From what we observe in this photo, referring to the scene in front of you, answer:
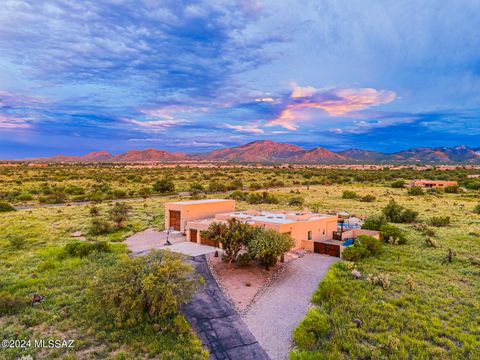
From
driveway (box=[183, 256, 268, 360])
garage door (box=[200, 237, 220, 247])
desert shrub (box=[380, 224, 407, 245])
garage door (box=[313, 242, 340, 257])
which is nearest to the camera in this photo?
driveway (box=[183, 256, 268, 360])

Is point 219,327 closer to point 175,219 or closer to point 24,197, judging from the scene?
point 175,219

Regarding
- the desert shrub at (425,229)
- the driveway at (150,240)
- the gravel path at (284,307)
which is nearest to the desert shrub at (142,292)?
the gravel path at (284,307)

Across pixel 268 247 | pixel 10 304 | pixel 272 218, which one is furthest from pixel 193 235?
pixel 10 304

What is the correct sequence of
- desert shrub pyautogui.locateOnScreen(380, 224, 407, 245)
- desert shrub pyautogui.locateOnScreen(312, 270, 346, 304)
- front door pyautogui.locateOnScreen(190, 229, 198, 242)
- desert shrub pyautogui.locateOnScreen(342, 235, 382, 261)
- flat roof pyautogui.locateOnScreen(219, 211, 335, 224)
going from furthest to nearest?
front door pyautogui.locateOnScreen(190, 229, 198, 242), desert shrub pyautogui.locateOnScreen(380, 224, 407, 245), flat roof pyautogui.locateOnScreen(219, 211, 335, 224), desert shrub pyautogui.locateOnScreen(342, 235, 382, 261), desert shrub pyautogui.locateOnScreen(312, 270, 346, 304)

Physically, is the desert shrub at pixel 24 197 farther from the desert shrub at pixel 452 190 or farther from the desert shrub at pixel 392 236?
the desert shrub at pixel 452 190

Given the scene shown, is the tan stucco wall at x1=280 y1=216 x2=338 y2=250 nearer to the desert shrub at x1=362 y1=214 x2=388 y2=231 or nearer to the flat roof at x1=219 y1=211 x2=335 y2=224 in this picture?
the flat roof at x1=219 y1=211 x2=335 y2=224

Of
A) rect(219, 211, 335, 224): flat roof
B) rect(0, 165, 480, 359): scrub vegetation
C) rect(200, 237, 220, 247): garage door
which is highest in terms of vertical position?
rect(219, 211, 335, 224): flat roof

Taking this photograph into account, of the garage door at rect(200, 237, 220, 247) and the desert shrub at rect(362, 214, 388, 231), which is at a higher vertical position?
the desert shrub at rect(362, 214, 388, 231)

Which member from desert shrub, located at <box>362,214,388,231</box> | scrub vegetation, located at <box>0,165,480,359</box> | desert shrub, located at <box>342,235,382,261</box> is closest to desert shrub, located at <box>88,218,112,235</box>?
scrub vegetation, located at <box>0,165,480,359</box>
